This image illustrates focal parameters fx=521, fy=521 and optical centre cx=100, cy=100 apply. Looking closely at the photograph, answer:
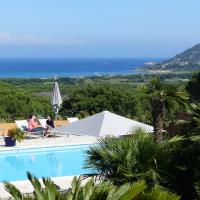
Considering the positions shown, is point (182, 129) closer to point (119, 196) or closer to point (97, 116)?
point (119, 196)

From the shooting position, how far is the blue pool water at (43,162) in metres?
14.4

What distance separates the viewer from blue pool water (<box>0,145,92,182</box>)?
14375mm

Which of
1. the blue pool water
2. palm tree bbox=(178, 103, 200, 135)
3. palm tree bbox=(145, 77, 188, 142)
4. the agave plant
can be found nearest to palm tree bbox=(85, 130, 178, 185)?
palm tree bbox=(178, 103, 200, 135)

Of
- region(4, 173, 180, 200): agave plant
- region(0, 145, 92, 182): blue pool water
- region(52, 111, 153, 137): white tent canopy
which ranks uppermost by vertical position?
region(4, 173, 180, 200): agave plant

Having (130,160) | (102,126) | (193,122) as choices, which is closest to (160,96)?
(193,122)

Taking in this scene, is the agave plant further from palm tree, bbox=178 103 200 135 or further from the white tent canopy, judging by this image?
the white tent canopy

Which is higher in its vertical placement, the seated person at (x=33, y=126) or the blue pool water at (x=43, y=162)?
the seated person at (x=33, y=126)

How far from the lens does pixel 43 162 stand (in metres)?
15.8

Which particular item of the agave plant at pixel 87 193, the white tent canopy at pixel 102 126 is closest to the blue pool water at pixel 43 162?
the white tent canopy at pixel 102 126

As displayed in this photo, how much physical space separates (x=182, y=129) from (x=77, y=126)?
830 cm

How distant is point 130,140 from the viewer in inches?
300

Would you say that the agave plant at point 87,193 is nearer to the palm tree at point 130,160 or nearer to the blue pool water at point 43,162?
the palm tree at point 130,160

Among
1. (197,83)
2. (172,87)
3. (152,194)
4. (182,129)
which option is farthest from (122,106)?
(152,194)

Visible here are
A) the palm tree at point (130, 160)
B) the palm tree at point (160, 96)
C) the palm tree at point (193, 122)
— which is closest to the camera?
the palm tree at point (130, 160)
